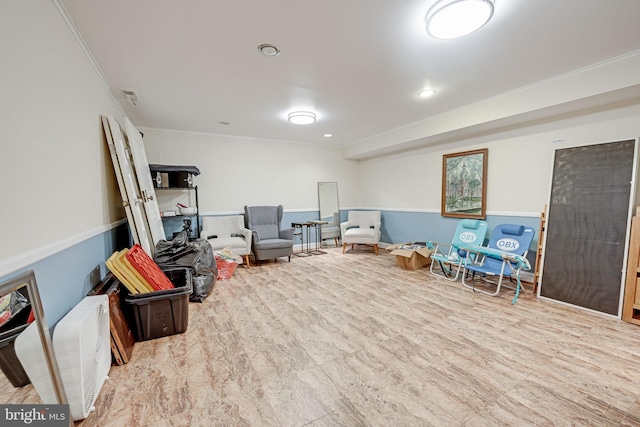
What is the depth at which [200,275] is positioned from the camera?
2881mm

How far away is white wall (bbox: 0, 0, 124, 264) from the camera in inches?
40.3

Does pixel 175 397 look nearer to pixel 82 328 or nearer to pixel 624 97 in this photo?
pixel 82 328

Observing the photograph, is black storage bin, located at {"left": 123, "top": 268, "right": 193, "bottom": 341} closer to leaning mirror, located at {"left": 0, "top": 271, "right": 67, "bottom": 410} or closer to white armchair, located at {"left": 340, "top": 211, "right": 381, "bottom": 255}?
leaning mirror, located at {"left": 0, "top": 271, "right": 67, "bottom": 410}

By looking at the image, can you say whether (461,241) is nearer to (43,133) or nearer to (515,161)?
(515,161)

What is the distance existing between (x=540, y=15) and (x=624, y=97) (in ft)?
5.73

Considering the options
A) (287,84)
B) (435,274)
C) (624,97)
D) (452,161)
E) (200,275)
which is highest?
(287,84)

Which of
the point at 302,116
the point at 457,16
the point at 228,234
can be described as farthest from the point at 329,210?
the point at 457,16

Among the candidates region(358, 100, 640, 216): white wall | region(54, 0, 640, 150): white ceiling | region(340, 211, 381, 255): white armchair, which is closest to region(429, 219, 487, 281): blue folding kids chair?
region(358, 100, 640, 216): white wall

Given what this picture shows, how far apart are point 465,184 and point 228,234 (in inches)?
165

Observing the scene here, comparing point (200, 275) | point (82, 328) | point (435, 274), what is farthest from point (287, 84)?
point (435, 274)

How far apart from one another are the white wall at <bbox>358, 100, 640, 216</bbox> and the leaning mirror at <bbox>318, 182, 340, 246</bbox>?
137 centimetres

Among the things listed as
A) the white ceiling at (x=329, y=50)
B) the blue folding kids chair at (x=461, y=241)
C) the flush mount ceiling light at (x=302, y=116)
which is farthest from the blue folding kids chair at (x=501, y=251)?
the flush mount ceiling light at (x=302, y=116)

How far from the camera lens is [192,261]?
8.95 feet
